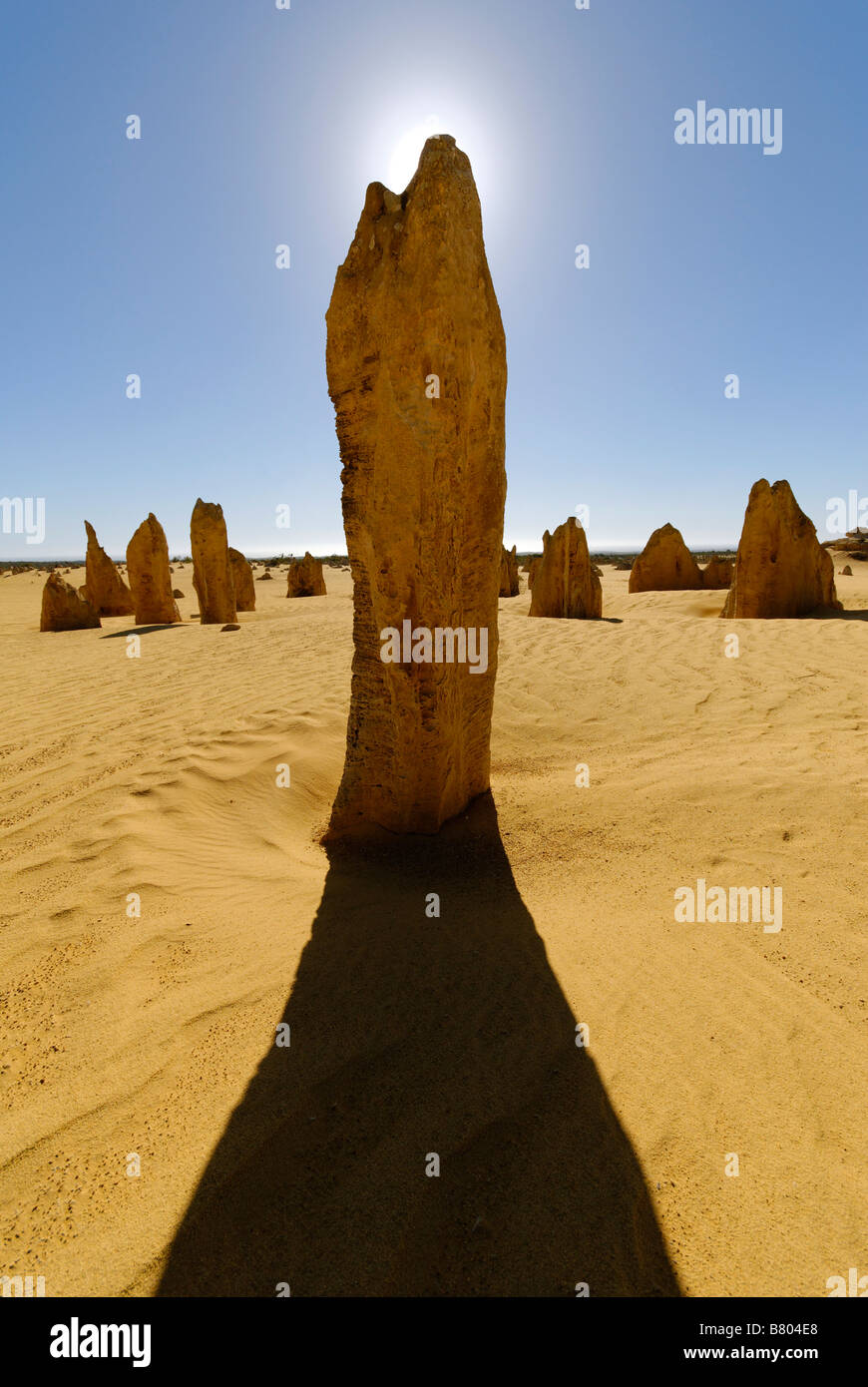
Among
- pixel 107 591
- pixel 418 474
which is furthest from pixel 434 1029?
pixel 107 591

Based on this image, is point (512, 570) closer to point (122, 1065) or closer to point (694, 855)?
point (694, 855)

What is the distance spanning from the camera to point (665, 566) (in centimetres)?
1686

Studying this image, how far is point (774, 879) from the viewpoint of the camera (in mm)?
2893

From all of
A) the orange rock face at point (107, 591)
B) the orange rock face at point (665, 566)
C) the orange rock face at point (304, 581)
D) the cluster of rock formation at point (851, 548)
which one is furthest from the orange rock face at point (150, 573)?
the cluster of rock formation at point (851, 548)

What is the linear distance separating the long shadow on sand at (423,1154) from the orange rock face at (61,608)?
41.5 ft

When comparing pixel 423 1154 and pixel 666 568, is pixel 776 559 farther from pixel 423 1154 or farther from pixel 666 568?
pixel 423 1154

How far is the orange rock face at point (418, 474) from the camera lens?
9.40 ft

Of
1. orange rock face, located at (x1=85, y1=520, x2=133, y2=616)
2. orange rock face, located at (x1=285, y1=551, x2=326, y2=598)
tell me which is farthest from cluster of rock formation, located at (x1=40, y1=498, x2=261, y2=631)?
orange rock face, located at (x1=285, y1=551, x2=326, y2=598)

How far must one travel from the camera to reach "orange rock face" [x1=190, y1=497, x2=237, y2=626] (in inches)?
498

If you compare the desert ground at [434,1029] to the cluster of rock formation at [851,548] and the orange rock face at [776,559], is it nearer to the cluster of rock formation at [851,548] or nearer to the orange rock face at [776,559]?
the orange rock face at [776,559]

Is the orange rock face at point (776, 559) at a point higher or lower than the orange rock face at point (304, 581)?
lower

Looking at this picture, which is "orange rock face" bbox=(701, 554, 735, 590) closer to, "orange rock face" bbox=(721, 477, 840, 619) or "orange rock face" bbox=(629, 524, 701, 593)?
"orange rock face" bbox=(629, 524, 701, 593)

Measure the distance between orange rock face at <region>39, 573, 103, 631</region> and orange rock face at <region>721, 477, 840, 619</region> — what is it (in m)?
12.6
